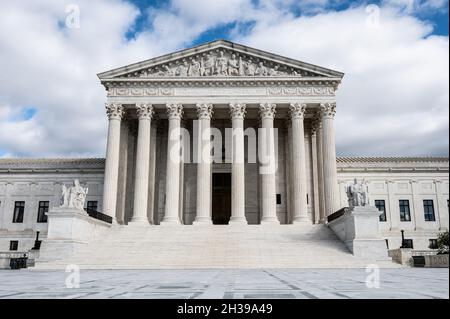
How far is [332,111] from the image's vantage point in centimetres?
3978

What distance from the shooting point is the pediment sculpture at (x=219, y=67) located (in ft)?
133

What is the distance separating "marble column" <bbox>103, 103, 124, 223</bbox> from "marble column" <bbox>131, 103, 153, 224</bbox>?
183 cm

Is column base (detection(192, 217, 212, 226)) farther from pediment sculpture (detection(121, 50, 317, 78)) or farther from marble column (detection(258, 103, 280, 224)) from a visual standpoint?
pediment sculpture (detection(121, 50, 317, 78))

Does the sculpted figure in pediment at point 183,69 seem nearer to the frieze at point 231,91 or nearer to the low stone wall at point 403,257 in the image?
the frieze at point 231,91

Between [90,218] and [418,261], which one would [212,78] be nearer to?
[90,218]

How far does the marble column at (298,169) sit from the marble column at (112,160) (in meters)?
16.5

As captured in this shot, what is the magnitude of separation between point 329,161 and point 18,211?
35.4 metres

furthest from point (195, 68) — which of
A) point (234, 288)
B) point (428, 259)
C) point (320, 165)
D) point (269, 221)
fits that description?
point (234, 288)

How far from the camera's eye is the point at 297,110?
39.8 metres

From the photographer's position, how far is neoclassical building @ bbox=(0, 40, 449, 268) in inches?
1511

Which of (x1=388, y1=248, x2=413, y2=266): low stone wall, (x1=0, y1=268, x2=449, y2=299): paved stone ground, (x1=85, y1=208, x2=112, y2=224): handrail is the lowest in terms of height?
(x1=0, y1=268, x2=449, y2=299): paved stone ground

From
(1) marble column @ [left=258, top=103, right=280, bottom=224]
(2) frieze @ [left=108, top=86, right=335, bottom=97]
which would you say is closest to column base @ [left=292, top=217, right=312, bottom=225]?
(1) marble column @ [left=258, top=103, right=280, bottom=224]

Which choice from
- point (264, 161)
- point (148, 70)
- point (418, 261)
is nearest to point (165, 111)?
point (148, 70)
